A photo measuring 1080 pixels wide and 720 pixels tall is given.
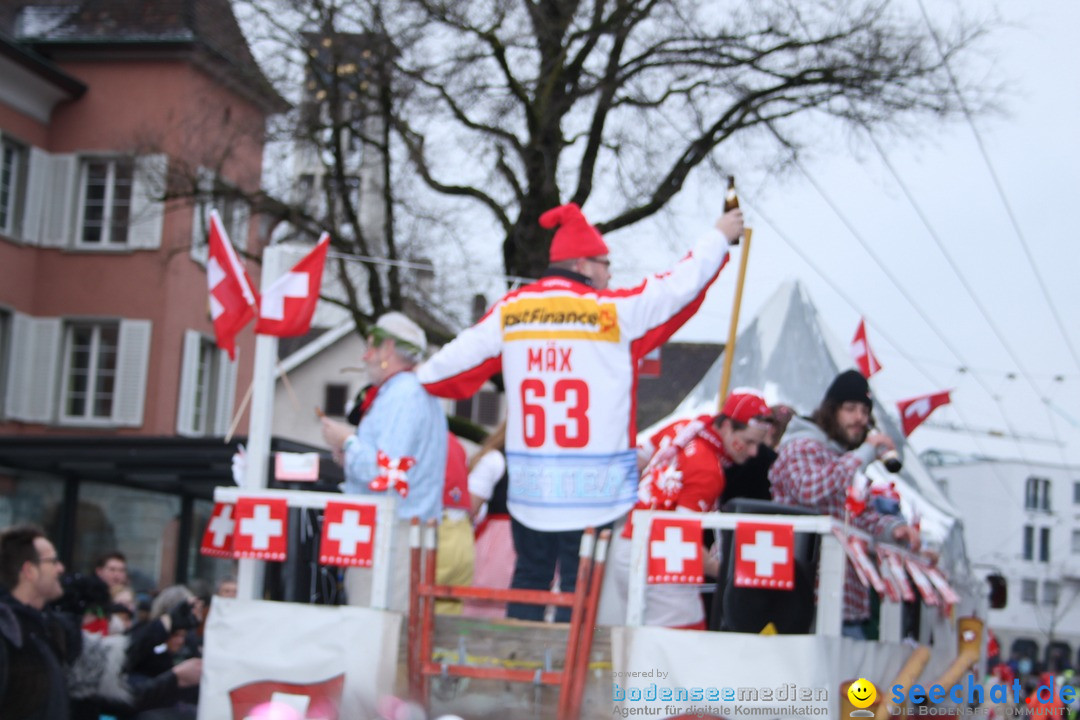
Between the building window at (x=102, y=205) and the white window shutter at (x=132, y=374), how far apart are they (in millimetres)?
1727

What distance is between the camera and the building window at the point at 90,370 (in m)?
27.4

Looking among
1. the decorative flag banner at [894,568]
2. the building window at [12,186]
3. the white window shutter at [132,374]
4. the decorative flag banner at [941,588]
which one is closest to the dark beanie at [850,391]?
the decorative flag banner at [894,568]

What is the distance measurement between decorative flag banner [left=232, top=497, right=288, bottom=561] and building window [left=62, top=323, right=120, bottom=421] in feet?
70.9

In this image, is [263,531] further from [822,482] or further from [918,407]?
[918,407]

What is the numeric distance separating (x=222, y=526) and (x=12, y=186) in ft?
71.0

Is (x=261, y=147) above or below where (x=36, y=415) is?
above

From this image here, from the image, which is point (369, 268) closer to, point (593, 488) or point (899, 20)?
point (899, 20)

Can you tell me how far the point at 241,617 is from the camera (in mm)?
6387

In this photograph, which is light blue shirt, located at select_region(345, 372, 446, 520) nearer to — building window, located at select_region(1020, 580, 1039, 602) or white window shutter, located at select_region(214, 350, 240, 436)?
white window shutter, located at select_region(214, 350, 240, 436)

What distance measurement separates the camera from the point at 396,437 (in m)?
6.73

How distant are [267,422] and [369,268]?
436 inches

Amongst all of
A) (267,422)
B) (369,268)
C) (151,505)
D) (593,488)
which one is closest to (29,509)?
(151,505)

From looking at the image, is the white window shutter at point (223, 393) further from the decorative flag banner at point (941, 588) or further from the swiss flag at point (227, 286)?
the decorative flag banner at point (941, 588)

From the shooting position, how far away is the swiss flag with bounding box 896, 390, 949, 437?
1382 cm
